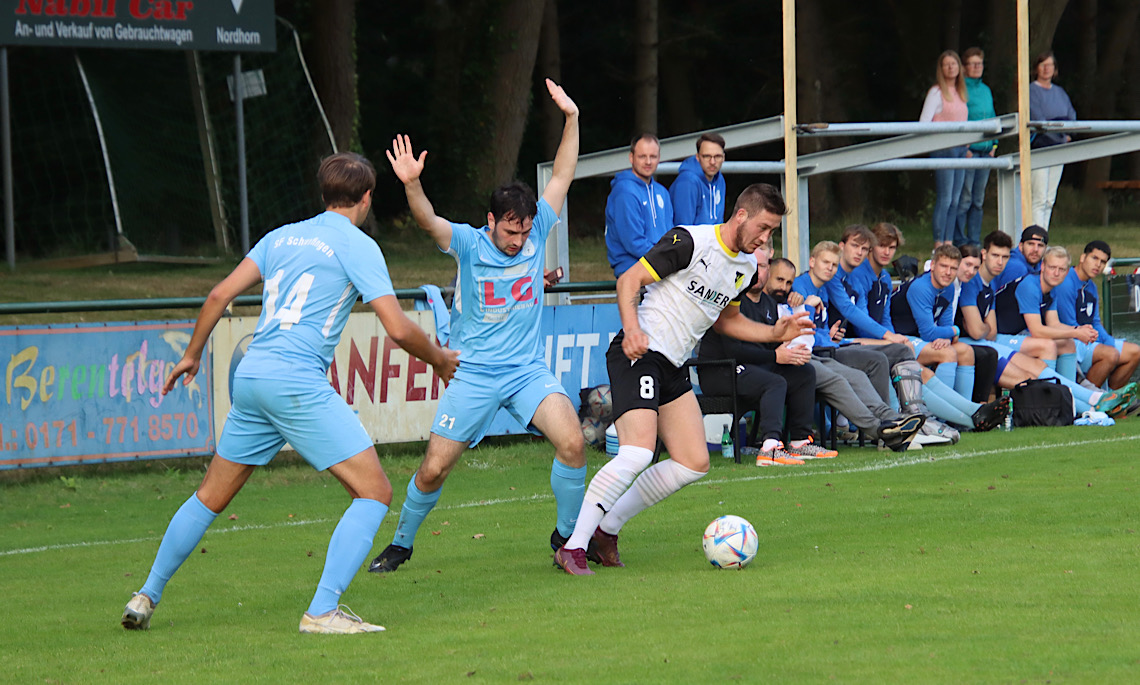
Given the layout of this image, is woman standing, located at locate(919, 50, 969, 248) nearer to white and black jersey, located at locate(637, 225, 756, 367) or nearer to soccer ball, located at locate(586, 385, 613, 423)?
soccer ball, located at locate(586, 385, 613, 423)

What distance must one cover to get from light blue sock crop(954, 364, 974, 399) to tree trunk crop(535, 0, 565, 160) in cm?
1493

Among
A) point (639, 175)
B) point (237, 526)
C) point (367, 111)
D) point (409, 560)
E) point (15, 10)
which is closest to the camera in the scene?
point (409, 560)

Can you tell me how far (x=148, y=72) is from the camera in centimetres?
2158

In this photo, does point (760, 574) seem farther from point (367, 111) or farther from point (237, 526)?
point (367, 111)

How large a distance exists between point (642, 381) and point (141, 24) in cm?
1328

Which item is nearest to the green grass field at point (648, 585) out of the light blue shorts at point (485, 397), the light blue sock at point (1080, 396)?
the light blue shorts at point (485, 397)

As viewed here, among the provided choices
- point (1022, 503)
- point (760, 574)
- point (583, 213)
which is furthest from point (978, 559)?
point (583, 213)

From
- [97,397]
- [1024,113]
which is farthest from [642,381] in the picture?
[1024,113]

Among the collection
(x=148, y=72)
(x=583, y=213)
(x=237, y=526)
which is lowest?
(x=237, y=526)

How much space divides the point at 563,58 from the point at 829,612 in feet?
90.0

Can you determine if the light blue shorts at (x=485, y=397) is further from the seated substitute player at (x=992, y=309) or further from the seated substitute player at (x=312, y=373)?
the seated substitute player at (x=992, y=309)

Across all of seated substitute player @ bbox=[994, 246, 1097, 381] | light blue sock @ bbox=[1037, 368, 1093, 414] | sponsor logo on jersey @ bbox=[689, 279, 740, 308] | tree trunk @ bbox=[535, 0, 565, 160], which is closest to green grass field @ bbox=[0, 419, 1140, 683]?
sponsor logo on jersey @ bbox=[689, 279, 740, 308]

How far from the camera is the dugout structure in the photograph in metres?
19.9

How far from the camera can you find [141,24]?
18250 mm
